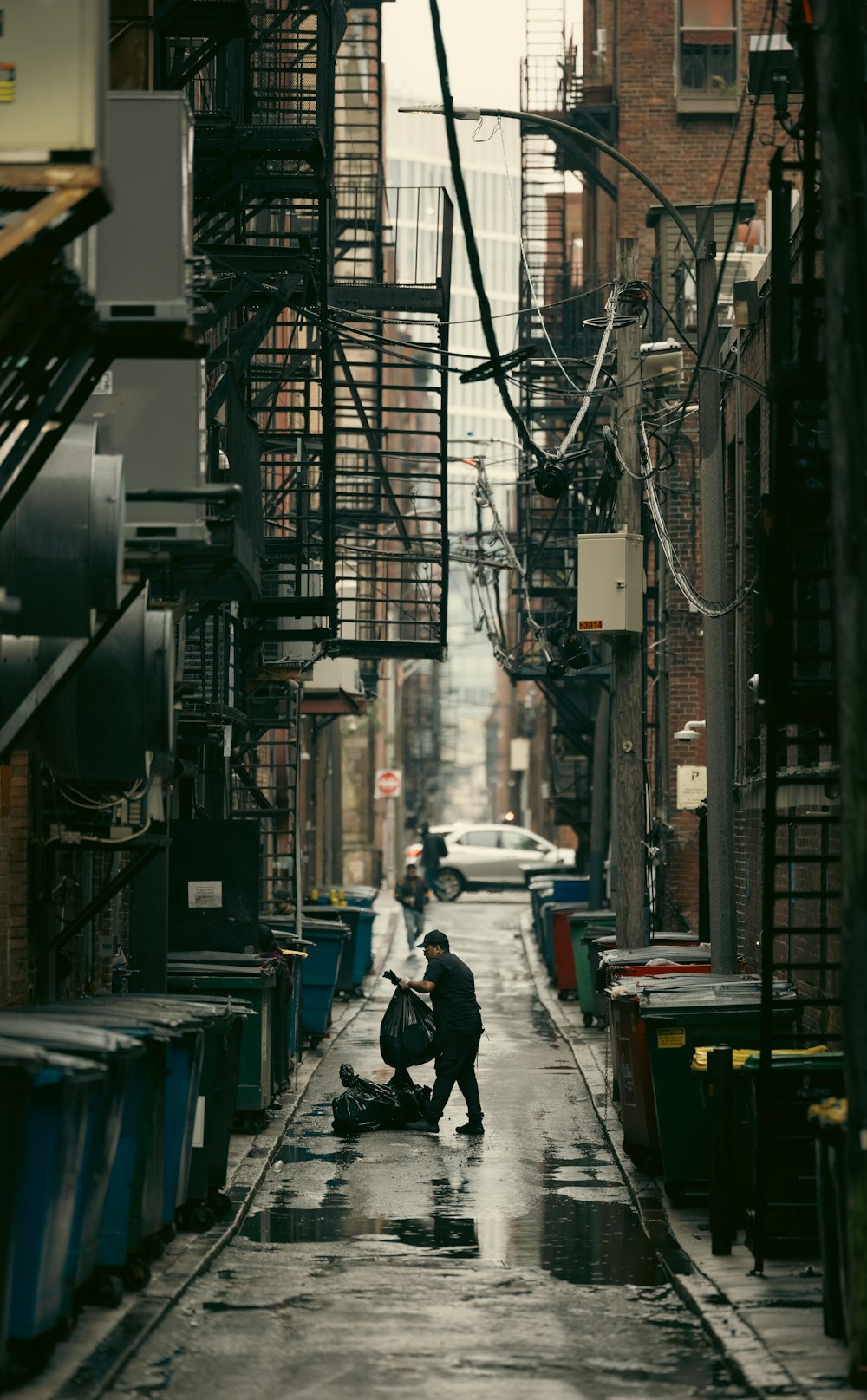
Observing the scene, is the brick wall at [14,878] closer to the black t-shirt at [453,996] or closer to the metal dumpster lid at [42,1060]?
the metal dumpster lid at [42,1060]

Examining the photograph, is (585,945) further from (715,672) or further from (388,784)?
(388,784)

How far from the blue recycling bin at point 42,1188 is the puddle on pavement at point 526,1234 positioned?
3.40m

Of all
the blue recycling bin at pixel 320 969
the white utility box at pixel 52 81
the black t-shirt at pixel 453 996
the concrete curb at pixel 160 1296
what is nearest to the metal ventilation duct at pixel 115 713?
the concrete curb at pixel 160 1296

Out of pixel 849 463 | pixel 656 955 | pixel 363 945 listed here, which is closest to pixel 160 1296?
pixel 849 463

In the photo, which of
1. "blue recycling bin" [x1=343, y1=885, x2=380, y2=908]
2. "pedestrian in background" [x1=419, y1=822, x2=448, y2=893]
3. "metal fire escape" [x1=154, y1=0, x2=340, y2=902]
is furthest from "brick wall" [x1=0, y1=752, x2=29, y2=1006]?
"pedestrian in background" [x1=419, y1=822, x2=448, y2=893]

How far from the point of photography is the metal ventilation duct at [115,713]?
12227mm

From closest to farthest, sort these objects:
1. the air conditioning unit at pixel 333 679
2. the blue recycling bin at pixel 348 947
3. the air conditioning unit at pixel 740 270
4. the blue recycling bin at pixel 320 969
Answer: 1. the blue recycling bin at pixel 320 969
2. the air conditioning unit at pixel 740 270
3. the blue recycling bin at pixel 348 947
4. the air conditioning unit at pixel 333 679

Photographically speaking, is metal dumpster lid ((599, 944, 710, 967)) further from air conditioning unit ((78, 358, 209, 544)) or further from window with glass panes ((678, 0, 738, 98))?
window with glass panes ((678, 0, 738, 98))

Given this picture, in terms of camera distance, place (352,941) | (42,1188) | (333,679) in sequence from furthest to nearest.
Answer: (333,679) < (352,941) < (42,1188)

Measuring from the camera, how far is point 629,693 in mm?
19562

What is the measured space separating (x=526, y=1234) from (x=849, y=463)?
5.50 m

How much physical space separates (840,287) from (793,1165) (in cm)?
485

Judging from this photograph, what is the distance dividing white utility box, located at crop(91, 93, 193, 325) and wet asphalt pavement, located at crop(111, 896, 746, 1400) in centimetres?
522

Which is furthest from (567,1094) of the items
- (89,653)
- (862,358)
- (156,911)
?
(862,358)
